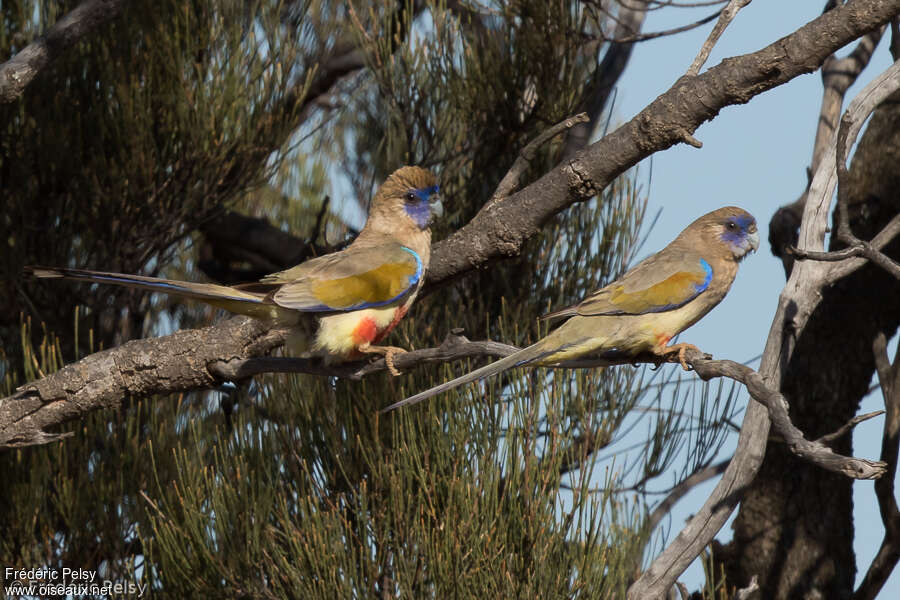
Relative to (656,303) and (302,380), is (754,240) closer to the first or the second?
(656,303)

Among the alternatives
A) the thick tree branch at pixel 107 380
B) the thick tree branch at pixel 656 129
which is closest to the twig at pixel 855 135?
the thick tree branch at pixel 656 129

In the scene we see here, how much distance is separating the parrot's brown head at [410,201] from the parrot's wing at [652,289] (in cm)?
79

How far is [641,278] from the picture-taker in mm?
4105

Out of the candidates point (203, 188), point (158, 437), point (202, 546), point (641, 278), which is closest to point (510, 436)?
point (641, 278)

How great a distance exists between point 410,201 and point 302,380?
947 millimetres

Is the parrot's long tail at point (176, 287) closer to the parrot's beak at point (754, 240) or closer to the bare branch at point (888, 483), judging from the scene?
the parrot's beak at point (754, 240)

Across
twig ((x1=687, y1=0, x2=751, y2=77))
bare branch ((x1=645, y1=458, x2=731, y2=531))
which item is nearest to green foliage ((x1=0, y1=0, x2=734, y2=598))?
bare branch ((x1=645, y1=458, x2=731, y2=531))

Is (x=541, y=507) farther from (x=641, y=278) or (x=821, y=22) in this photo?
(x=821, y=22)

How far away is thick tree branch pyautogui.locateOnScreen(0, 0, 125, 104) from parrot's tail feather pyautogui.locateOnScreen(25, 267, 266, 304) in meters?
0.91

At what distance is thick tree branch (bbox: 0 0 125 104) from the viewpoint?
389 cm

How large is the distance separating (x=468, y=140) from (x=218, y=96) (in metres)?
1.37

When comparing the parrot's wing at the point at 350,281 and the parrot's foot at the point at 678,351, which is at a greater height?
the parrot's wing at the point at 350,281

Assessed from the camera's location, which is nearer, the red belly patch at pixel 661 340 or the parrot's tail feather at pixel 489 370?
the parrot's tail feather at pixel 489 370

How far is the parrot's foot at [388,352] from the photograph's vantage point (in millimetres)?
3611
